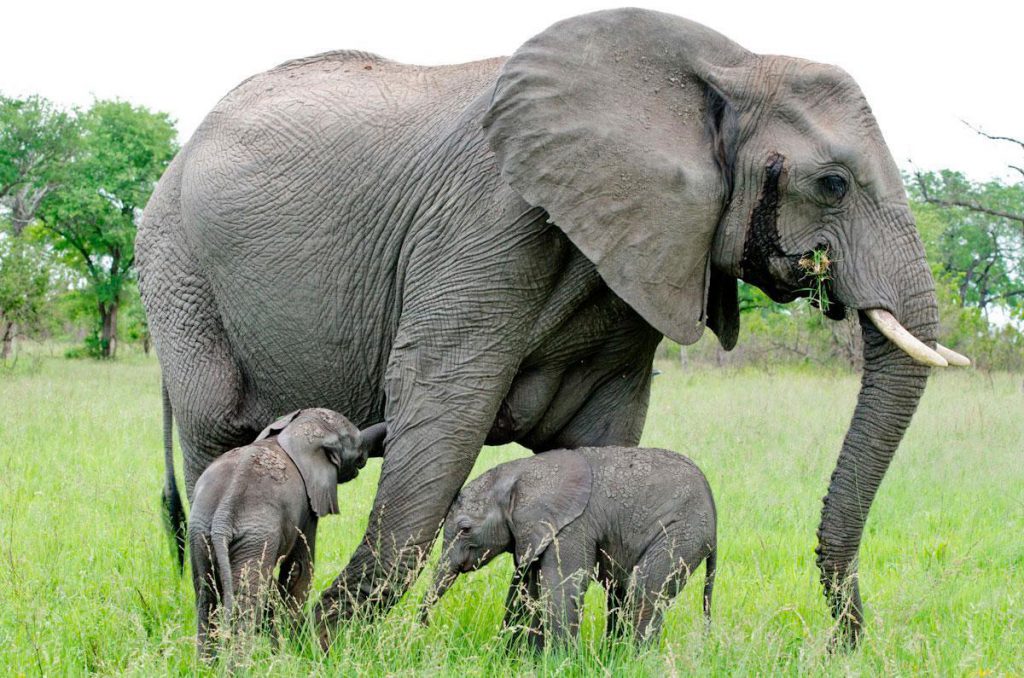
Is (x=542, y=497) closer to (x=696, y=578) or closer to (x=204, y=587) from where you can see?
(x=204, y=587)

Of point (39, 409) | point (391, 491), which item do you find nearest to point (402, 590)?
point (391, 491)

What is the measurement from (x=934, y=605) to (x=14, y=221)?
95.2 ft

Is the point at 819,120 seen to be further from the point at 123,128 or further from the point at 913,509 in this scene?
the point at 123,128

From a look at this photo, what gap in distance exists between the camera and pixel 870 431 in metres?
4.07

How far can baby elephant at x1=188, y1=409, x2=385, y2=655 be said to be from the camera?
372 centimetres

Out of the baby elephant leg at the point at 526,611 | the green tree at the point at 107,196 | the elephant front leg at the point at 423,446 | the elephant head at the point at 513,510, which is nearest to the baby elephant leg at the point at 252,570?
the elephant front leg at the point at 423,446

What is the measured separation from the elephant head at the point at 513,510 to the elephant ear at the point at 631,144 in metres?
0.73

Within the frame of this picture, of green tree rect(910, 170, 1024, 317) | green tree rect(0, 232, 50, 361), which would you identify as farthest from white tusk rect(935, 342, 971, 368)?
green tree rect(910, 170, 1024, 317)

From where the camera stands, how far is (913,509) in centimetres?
726

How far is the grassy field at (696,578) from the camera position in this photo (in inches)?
158

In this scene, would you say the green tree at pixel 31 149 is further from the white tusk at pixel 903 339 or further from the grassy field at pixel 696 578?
the white tusk at pixel 903 339

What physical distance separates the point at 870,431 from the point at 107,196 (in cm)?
3075

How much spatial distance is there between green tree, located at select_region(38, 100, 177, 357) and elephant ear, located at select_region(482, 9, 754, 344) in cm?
2856

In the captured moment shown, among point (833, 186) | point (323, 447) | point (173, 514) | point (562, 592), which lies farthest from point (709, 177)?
point (173, 514)
